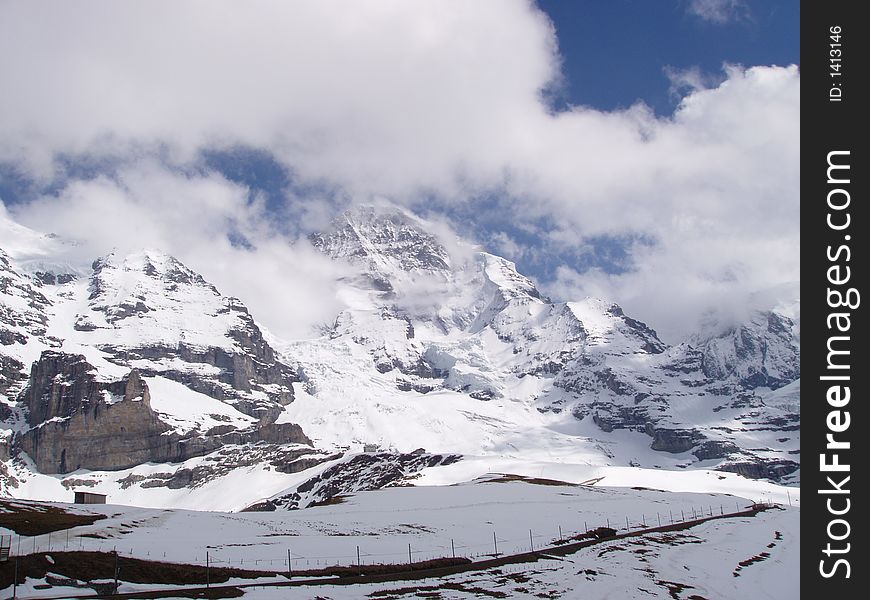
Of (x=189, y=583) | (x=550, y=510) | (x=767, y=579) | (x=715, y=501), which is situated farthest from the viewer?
(x=715, y=501)

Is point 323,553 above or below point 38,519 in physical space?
above

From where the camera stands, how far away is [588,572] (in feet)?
183

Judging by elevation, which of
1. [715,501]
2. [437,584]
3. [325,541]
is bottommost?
[715,501]

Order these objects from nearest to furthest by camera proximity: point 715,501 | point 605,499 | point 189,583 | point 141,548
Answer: point 189,583, point 141,548, point 605,499, point 715,501

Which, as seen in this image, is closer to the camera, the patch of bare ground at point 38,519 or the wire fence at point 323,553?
the wire fence at point 323,553

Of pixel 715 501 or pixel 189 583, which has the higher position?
pixel 189 583

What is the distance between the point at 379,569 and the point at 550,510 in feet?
224

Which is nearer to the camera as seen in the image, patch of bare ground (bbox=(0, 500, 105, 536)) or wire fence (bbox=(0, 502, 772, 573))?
wire fence (bbox=(0, 502, 772, 573))

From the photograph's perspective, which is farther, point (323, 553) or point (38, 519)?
point (38, 519)

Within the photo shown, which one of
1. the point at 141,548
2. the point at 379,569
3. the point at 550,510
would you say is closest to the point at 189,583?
the point at 379,569
